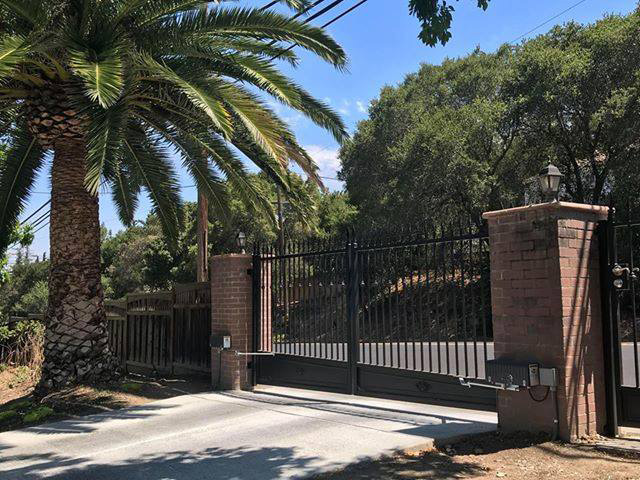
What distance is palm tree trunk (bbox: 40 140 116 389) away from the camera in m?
9.54

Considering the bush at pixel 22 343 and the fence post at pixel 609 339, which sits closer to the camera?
the fence post at pixel 609 339

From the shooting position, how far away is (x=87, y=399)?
8750mm

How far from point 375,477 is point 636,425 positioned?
2666 mm

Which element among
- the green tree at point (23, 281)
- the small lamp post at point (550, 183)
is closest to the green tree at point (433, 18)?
the small lamp post at point (550, 183)

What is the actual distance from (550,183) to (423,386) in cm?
303

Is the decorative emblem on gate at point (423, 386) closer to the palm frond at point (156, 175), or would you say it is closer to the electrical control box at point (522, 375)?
the electrical control box at point (522, 375)

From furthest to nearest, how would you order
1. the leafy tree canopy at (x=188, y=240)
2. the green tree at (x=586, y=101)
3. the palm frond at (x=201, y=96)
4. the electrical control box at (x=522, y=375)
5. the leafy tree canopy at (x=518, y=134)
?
the leafy tree canopy at (x=188, y=240) < the leafy tree canopy at (x=518, y=134) < the green tree at (x=586, y=101) < the palm frond at (x=201, y=96) < the electrical control box at (x=522, y=375)

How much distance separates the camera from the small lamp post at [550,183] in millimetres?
5688

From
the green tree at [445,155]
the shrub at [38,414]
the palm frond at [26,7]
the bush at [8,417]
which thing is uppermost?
the green tree at [445,155]

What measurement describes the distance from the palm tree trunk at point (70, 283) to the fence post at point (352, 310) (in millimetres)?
4303

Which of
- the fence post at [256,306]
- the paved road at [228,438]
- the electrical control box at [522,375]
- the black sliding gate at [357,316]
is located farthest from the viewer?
the fence post at [256,306]

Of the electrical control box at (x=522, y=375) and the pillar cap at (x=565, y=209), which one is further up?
the pillar cap at (x=565, y=209)

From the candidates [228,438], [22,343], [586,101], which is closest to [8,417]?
[228,438]

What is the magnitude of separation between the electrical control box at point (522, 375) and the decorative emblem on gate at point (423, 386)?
1.61 metres
